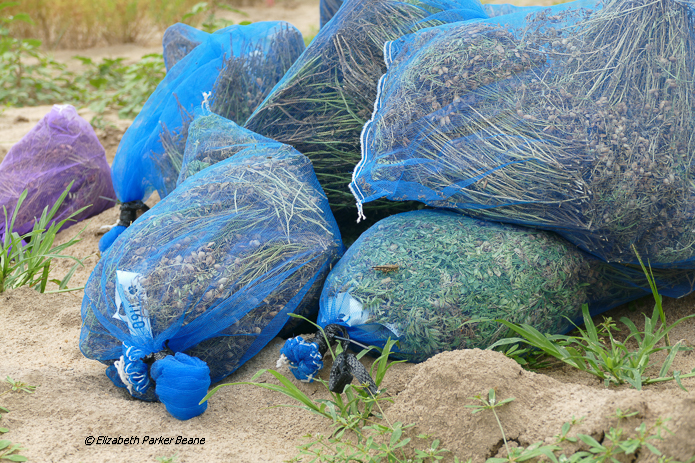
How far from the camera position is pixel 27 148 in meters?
2.54

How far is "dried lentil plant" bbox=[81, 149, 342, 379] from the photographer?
1.44 m

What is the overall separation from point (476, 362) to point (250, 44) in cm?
155

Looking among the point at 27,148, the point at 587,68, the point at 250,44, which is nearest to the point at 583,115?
the point at 587,68

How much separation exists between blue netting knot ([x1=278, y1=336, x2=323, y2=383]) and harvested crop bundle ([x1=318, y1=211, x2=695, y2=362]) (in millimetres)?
84

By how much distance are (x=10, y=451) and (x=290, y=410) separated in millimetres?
597

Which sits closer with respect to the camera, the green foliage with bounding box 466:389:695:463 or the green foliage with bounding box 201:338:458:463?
the green foliage with bounding box 466:389:695:463

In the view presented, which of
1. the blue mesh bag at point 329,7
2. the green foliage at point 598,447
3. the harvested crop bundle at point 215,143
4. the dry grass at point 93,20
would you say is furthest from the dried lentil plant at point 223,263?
the dry grass at point 93,20

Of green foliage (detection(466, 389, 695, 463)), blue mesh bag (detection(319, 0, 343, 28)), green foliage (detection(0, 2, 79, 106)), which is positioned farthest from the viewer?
green foliage (detection(0, 2, 79, 106))

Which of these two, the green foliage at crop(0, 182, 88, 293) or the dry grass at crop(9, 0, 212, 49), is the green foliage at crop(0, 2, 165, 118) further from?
the green foliage at crop(0, 182, 88, 293)

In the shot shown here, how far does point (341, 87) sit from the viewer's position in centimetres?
191

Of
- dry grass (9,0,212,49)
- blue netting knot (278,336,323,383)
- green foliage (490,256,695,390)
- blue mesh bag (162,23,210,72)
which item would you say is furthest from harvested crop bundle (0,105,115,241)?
dry grass (9,0,212,49)

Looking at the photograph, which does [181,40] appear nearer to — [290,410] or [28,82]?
[290,410]

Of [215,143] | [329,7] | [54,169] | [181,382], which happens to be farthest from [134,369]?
[329,7]
